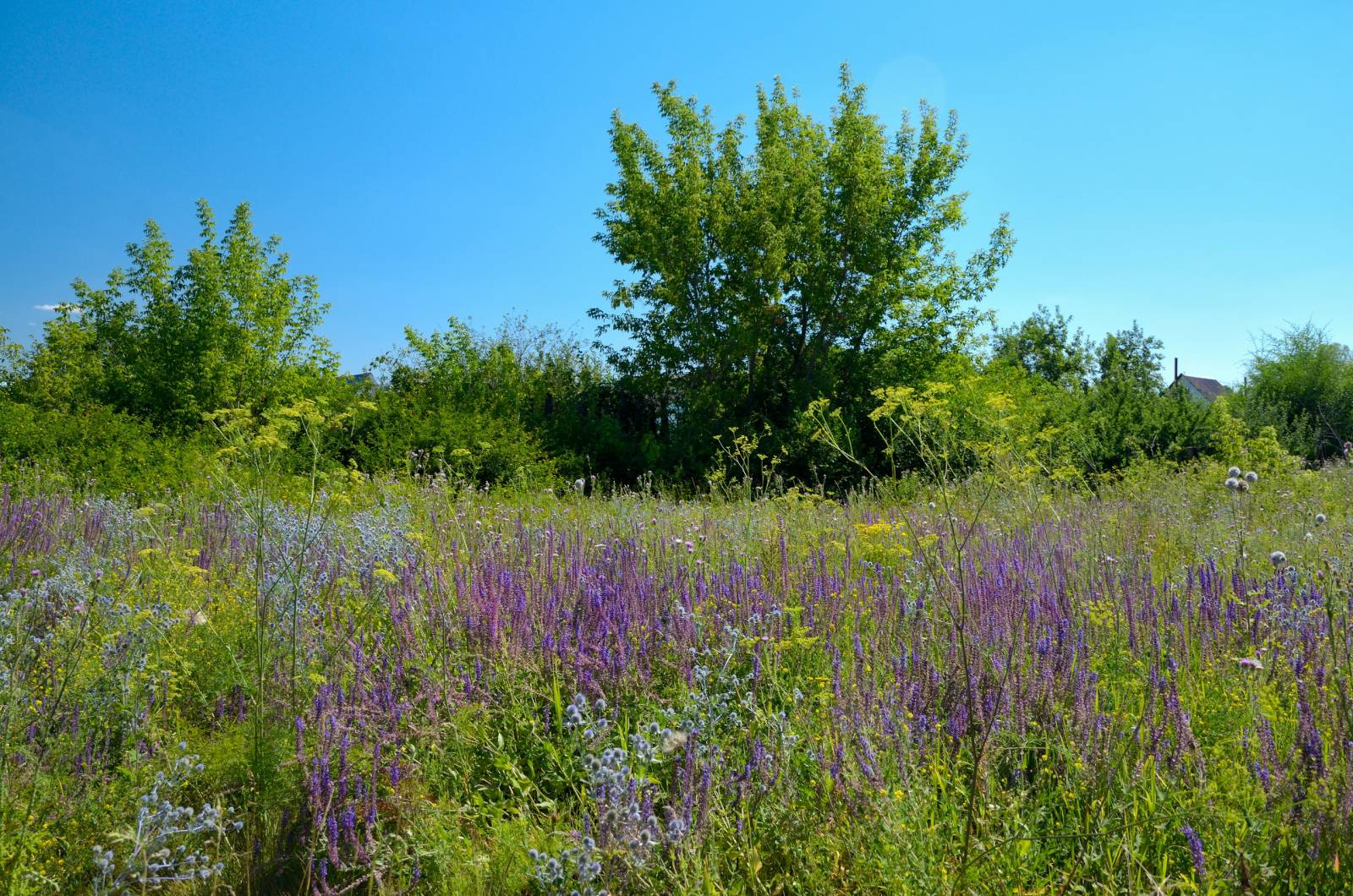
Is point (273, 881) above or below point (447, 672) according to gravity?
below

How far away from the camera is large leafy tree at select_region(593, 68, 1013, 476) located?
16.8m

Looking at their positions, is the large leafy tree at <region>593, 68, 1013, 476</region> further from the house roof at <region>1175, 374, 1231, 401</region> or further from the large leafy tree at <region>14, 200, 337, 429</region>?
the house roof at <region>1175, 374, 1231, 401</region>

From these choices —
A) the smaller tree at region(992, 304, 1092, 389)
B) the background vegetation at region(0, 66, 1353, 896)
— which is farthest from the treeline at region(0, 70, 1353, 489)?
the smaller tree at region(992, 304, 1092, 389)

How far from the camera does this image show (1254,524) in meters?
5.76

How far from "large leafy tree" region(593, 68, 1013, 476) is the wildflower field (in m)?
12.7

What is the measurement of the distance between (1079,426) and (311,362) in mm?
19106

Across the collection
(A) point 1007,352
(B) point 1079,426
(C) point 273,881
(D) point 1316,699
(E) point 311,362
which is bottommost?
(C) point 273,881

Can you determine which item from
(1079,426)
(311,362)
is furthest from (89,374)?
(1079,426)

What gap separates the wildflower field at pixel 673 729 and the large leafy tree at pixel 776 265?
41.7 feet

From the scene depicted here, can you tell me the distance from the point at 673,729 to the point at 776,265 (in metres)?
14.7

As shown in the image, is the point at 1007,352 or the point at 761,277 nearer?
the point at 761,277

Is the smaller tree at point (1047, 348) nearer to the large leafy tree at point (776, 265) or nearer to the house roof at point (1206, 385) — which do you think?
the house roof at point (1206, 385)

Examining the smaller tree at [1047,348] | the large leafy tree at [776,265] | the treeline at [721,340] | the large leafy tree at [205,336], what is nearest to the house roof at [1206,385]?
the smaller tree at [1047,348]

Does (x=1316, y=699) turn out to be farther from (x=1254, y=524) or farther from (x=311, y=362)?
(x=311, y=362)
